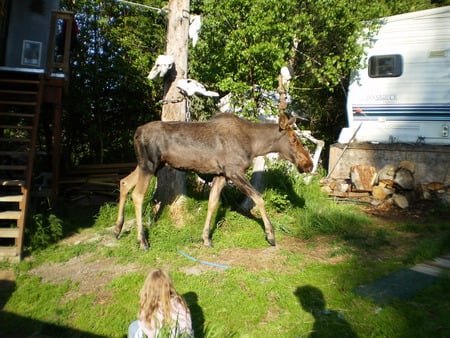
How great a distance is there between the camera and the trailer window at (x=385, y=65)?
10.7 metres

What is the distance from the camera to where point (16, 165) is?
25.7 ft

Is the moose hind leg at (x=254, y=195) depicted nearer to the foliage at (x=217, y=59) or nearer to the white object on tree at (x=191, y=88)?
the white object on tree at (x=191, y=88)

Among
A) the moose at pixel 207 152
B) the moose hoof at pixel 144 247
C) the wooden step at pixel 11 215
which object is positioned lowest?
the moose hoof at pixel 144 247

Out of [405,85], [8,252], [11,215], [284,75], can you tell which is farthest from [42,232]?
[405,85]

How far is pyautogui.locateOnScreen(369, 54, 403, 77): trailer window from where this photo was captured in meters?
10.7

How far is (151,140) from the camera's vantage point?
6594 millimetres

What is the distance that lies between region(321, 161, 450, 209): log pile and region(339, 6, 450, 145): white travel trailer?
1070mm

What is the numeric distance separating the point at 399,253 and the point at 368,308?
2179 millimetres

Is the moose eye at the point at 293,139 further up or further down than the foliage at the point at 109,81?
further down

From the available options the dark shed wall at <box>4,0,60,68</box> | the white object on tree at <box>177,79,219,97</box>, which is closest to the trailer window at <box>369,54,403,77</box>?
the white object on tree at <box>177,79,219,97</box>

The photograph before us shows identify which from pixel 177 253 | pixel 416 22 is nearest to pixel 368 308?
pixel 177 253

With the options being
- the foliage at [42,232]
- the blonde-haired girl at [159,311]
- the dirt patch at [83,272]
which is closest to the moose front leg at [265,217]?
the dirt patch at [83,272]

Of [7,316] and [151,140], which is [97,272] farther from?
[151,140]

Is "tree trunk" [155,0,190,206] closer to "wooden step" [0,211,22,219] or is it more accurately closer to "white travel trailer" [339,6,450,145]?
"wooden step" [0,211,22,219]
